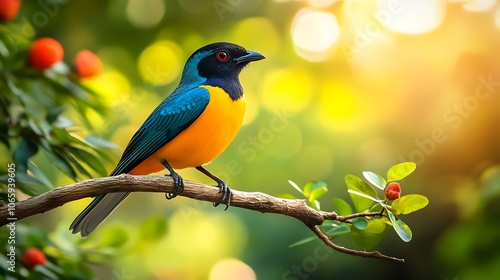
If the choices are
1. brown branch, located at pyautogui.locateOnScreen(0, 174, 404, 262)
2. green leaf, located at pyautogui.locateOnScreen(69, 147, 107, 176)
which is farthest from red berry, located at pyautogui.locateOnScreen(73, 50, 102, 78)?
brown branch, located at pyautogui.locateOnScreen(0, 174, 404, 262)

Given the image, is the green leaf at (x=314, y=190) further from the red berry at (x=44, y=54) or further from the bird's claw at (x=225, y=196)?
the red berry at (x=44, y=54)

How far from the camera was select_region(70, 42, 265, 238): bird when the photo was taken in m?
2.59

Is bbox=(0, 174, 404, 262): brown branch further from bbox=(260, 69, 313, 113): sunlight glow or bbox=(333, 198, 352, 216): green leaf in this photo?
bbox=(260, 69, 313, 113): sunlight glow

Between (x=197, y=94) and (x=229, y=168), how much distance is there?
1.60 m

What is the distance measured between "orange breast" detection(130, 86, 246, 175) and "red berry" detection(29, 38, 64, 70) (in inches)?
23.4

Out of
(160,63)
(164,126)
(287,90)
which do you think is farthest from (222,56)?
(287,90)

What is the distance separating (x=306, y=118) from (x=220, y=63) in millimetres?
2021

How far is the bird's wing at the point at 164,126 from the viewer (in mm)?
2654

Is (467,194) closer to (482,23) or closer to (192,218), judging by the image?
(482,23)

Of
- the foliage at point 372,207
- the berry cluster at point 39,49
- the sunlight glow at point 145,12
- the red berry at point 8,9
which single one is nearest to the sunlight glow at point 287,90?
the sunlight glow at point 145,12

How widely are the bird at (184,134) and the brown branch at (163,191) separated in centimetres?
14

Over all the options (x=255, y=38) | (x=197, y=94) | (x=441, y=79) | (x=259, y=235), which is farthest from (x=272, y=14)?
(x=197, y=94)

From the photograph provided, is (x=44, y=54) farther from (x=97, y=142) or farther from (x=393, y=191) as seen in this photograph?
(x=393, y=191)

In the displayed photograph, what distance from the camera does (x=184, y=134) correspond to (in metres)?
2.65
